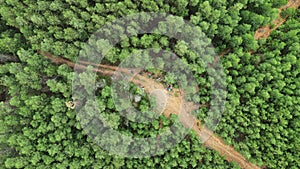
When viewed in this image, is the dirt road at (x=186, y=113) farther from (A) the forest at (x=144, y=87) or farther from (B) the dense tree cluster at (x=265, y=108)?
(B) the dense tree cluster at (x=265, y=108)

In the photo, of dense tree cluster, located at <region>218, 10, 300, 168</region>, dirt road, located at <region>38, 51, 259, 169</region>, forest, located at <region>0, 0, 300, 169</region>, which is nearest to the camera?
forest, located at <region>0, 0, 300, 169</region>

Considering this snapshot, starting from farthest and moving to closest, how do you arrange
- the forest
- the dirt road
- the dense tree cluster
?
1. the dirt road
2. the dense tree cluster
3. the forest

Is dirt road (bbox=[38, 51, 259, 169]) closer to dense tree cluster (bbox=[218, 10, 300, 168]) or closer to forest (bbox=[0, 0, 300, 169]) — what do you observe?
forest (bbox=[0, 0, 300, 169])

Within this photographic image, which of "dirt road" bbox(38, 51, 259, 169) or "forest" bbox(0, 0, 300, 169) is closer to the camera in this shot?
"forest" bbox(0, 0, 300, 169)

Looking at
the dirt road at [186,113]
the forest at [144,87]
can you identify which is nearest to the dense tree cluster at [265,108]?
the forest at [144,87]

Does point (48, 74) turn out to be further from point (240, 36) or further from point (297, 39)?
point (297, 39)

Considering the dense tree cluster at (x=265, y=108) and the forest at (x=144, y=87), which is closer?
the forest at (x=144, y=87)

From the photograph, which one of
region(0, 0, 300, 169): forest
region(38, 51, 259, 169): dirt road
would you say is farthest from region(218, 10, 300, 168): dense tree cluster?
region(38, 51, 259, 169): dirt road

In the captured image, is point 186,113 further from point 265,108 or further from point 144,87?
point 265,108

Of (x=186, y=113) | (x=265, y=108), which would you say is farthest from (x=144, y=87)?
(x=265, y=108)
